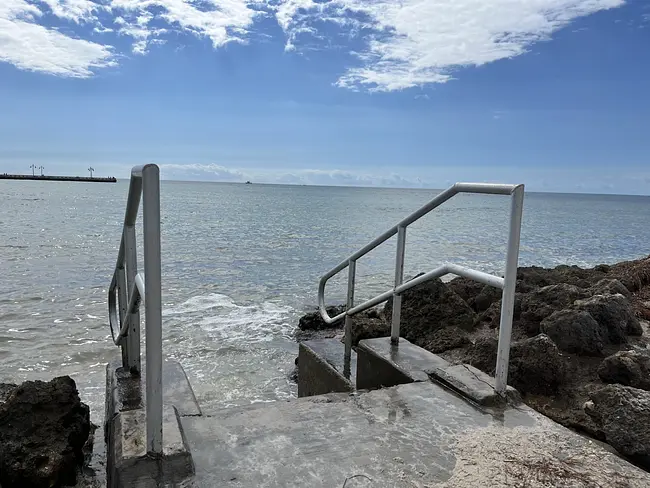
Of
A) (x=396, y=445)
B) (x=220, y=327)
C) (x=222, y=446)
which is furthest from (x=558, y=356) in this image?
(x=220, y=327)

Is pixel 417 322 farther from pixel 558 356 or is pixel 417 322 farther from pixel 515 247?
pixel 515 247

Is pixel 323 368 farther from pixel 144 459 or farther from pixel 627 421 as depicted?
pixel 144 459

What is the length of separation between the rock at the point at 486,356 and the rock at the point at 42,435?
3.07 m

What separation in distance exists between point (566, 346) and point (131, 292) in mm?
3724

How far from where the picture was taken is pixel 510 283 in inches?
102

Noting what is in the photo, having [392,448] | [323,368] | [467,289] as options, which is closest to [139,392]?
[392,448]

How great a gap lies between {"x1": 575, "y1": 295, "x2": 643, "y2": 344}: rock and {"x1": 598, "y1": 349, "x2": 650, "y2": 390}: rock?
929mm

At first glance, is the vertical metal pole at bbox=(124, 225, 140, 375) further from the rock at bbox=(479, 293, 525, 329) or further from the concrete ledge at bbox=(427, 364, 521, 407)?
the rock at bbox=(479, 293, 525, 329)

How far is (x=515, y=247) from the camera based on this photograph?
2533mm

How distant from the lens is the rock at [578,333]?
438 cm

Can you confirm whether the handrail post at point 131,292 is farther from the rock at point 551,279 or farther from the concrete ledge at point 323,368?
the rock at point 551,279

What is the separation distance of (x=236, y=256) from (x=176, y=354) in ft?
37.6

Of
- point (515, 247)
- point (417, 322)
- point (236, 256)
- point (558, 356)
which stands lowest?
point (236, 256)

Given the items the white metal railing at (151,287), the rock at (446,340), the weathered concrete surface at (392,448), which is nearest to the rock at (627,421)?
the weathered concrete surface at (392,448)
